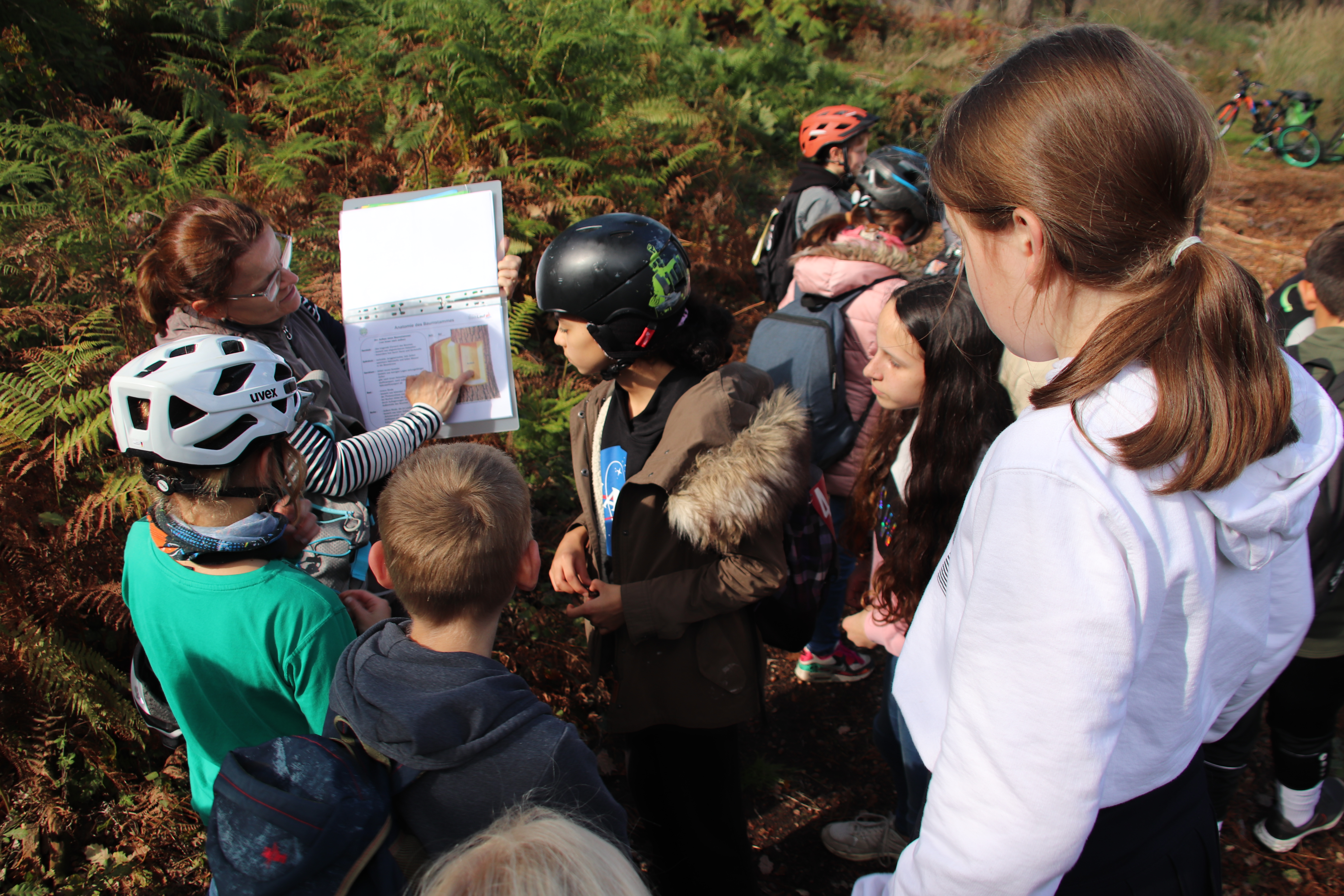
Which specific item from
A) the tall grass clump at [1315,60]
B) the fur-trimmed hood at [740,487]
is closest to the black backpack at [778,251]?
the fur-trimmed hood at [740,487]

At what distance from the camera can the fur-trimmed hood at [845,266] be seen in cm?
377

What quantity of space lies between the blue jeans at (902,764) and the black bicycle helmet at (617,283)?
1336 millimetres

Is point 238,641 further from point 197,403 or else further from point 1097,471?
point 1097,471

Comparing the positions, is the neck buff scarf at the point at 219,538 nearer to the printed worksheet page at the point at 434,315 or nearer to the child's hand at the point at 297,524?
the child's hand at the point at 297,524

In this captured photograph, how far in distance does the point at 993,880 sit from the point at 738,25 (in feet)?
48.4

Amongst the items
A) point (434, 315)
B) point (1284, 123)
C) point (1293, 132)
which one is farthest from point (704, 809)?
point (1284, 123)

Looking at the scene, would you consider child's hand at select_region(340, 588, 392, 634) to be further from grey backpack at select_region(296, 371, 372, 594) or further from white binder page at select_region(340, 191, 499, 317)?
white binder page at select_region(340, 191, 499, 317)

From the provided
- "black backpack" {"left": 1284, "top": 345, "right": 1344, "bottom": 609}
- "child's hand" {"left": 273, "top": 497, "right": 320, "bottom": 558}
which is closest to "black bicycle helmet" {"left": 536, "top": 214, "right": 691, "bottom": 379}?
"child's hand" {"left": 273, "top": 497, "right": 320, "bottom": 558}

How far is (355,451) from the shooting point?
2.52 m

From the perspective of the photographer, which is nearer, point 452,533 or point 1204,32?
point 452,533

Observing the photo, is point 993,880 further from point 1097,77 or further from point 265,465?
point 265,465

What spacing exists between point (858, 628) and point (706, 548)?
0.77m

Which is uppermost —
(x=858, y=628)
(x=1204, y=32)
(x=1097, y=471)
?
(x=1204, y=32)

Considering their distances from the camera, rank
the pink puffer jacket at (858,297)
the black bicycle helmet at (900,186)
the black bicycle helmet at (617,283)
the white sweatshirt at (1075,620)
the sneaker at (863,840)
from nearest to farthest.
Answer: the white sweatshirt at (1075,620), the black bicycle helmet at (617,283), the sneaker at (863,840), the pink puffer jacket at (858,297), the black bicycle helmet at (900,186)
